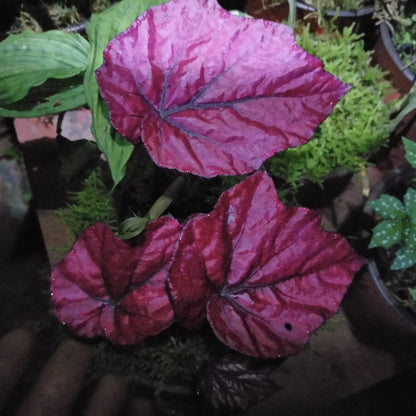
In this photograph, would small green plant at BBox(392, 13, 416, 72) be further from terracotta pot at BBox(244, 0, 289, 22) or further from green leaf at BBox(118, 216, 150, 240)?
green leaf at BBox(118, 216, 150, 240)

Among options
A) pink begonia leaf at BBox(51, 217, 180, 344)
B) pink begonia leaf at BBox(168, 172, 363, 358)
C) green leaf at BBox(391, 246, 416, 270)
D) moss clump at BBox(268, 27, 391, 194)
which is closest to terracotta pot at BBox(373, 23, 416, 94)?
moss clump at BBox(268, 27, 391, 194)

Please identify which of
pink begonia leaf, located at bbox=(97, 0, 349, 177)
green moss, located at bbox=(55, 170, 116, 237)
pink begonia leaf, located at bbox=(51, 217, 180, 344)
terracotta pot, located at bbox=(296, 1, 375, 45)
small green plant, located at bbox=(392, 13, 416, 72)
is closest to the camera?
pink begonia leaf, located at bbox=(97, 0, 349, 177)

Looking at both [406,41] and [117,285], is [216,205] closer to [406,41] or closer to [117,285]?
[117,285]

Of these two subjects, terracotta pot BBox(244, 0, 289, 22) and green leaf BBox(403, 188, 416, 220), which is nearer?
green leaf BBox(403, 188, 416, 220)

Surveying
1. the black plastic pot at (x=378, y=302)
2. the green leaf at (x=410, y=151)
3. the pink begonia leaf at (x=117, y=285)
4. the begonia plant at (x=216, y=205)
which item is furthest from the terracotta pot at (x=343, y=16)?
the pink begonia leaf at (x=117, y=285)

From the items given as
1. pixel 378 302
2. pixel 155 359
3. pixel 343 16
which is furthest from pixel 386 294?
pixel 343 16

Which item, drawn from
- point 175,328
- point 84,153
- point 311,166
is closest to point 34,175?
point 84,153

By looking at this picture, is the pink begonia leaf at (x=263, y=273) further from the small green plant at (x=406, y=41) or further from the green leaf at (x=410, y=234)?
the small green plant at (x=406, y=41)
